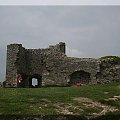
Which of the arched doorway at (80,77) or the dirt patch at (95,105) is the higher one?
the arched doorway at (80,77)

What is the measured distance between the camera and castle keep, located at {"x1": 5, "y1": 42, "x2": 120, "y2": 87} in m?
44.2

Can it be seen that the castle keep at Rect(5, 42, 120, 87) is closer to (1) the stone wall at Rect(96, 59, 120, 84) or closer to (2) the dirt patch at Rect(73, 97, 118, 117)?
(1) the stone wall at Rect(96, 59, 120, 84)

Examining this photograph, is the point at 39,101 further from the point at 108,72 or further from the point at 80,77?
the point at 80,77

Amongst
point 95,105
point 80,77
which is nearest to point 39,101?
point 95,105

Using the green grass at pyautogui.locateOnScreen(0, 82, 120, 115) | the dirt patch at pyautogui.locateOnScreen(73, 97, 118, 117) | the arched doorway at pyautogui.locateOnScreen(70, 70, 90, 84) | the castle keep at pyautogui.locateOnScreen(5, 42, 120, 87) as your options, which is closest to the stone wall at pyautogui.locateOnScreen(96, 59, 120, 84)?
the castle keep at pyautogui.locateOnScreen(5, 42, 120, 87)

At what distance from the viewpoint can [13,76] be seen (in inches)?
1777

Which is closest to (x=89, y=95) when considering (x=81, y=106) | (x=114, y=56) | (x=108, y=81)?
(x=81, y=106)

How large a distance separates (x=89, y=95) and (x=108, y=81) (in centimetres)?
1729

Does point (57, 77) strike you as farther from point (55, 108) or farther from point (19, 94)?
point (55, 108)

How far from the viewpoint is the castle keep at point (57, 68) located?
145 ft

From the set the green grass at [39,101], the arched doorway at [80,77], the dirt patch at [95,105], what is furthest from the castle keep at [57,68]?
the dirt patch at [95,105]

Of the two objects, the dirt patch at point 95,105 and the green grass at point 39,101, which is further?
the dirt patch at point 95,105

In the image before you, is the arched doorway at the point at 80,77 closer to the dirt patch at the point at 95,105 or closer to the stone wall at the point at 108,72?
the stone wall at the point at 108,72

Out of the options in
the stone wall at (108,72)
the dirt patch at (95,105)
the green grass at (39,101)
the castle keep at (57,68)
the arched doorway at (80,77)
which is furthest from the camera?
the arched doorway at (80,77)
